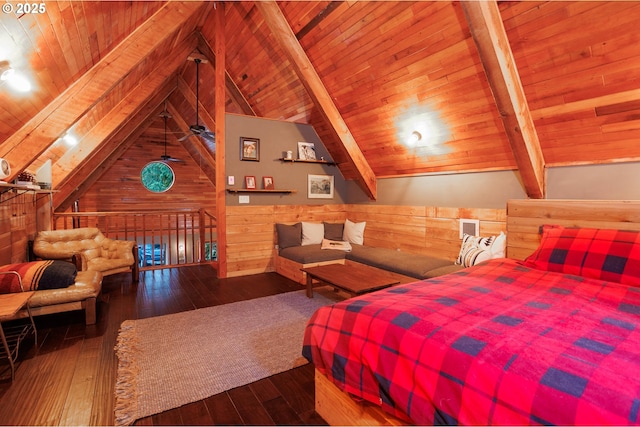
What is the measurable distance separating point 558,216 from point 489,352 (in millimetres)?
2336

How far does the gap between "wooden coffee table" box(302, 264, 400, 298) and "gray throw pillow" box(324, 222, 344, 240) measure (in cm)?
136

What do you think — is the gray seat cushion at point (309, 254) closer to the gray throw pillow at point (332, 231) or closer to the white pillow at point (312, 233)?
the white pillow at point (312, 233)

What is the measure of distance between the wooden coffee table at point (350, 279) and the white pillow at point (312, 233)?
123 cm

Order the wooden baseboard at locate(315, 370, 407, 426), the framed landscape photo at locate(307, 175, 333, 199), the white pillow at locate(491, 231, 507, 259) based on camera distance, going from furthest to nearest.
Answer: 1. the framed landscape photo at locate(307, 175, 333, 199)
2. the white pillow at locate(491, 231, 507, 259)
3. the wooden baseboard at locate(315, 370, 407, 426)

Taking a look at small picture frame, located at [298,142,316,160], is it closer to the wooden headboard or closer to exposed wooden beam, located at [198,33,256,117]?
exposed wooden beam, located at [198,33,256,117]

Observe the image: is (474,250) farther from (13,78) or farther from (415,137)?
(13,78)

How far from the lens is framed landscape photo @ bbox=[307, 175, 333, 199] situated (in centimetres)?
513

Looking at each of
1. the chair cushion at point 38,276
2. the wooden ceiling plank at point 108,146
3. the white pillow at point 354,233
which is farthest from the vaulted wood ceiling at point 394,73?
the white pillow at point 354,233

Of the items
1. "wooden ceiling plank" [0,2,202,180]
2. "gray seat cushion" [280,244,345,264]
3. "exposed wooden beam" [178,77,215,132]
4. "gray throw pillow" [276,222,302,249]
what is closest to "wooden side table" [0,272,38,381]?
"wooden ceiling plank" [0,2,202,180]

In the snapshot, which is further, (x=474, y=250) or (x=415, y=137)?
(x=415, y=137)

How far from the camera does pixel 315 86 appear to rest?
396 cm

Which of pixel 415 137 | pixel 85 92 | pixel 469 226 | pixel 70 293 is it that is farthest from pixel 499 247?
pixel 85 92

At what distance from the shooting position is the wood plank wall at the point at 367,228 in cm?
390

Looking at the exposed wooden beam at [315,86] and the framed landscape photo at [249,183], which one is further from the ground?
the exposed wooden beam at [315,86]
